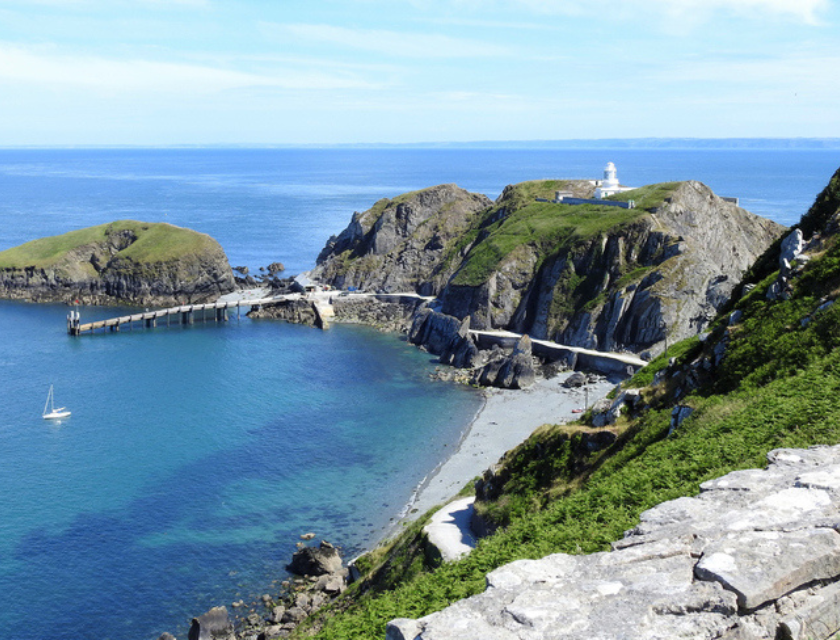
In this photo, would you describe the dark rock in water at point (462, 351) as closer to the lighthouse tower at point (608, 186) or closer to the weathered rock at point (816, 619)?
the lighthouse tower at point (608, 186)

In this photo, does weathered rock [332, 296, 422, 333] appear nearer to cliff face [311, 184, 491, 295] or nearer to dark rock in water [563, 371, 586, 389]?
cliff face [311, 184, 491, 295]

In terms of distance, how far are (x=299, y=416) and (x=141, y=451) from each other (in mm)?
14156

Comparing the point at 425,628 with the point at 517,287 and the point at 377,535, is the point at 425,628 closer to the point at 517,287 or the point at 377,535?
the point at 377,535

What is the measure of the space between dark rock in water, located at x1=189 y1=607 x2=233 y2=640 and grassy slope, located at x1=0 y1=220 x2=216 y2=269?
335ft

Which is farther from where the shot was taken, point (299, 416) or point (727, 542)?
point (299, 416)

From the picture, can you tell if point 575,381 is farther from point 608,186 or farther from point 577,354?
point 608,186

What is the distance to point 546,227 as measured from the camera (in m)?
109

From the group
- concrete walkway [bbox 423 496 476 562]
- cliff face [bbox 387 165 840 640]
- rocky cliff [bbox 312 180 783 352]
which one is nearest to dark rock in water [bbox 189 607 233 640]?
concrete walkway [bbox 423 496 476 562]

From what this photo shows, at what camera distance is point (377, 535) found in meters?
48.0

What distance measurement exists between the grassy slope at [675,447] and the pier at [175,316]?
282 feet

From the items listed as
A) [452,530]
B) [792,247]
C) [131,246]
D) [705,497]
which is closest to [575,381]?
[792,247]

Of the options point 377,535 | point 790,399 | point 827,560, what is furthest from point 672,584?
point 377,535

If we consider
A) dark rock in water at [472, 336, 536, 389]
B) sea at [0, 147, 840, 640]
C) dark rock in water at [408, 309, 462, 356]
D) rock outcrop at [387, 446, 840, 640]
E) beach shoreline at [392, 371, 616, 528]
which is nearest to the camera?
rock outcrop at [387, 446, 840, 640]

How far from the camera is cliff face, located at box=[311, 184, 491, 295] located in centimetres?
12324
